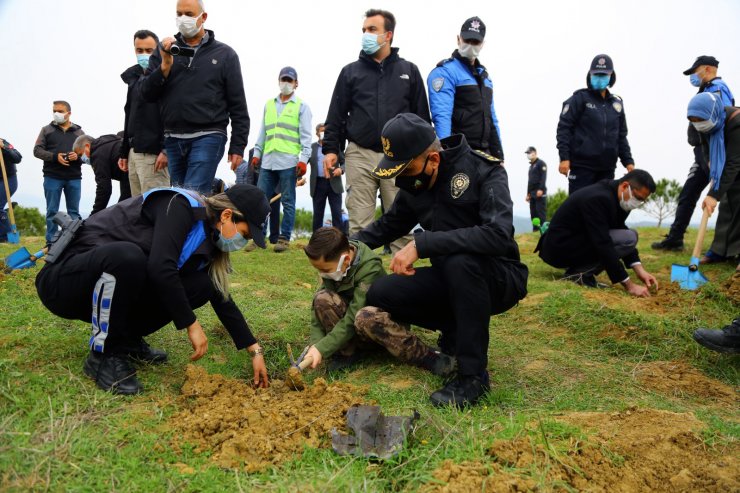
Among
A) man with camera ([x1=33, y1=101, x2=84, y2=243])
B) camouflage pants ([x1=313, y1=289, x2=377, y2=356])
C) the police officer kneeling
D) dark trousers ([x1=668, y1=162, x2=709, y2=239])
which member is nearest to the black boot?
camouflage pants ([x1=313, y1=289, x2=377, y2=356])

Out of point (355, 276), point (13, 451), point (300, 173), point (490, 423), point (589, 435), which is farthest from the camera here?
point (300, 173)

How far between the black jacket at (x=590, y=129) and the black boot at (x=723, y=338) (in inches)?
130

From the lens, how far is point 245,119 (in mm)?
5059

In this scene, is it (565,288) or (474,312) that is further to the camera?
(565,288)

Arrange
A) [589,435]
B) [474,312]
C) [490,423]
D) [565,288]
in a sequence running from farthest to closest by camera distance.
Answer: [565,288]
[474,312]
[490,423]
[589,435]

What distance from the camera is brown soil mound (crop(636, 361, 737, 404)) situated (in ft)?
10.5

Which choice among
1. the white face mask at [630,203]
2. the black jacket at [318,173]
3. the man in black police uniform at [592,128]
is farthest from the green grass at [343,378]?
the black jacket at [318,173]

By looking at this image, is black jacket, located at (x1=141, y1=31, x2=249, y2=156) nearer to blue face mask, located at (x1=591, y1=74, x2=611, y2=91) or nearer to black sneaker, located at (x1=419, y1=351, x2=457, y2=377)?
black sneaker, located at (x1=419, y1=351, x2=457, y2=377)

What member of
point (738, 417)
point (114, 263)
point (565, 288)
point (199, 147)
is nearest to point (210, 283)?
point (114, 263)

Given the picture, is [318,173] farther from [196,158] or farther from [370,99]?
[196,158]

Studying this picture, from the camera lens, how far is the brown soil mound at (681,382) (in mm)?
3211

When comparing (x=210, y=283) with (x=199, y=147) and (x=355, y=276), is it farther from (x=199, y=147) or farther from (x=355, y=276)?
(x=199, y=147)

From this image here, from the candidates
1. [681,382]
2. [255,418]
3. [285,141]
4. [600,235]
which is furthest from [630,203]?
[255,418]

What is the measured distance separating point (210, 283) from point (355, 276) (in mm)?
836
